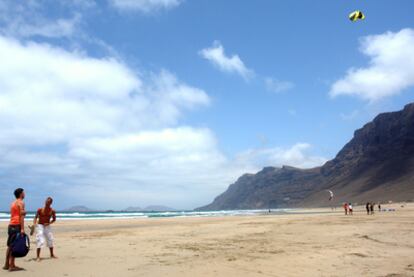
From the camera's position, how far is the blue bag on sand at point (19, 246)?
10008 millimetres

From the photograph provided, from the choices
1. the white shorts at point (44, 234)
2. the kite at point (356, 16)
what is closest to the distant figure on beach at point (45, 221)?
the white shorts at point (44, 234)

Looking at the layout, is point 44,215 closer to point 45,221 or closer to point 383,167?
point 45,221

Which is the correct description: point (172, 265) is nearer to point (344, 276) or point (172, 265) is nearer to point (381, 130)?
point (344, 276)

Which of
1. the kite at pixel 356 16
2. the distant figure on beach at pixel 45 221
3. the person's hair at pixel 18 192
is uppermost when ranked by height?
the kite at pixel 356 16

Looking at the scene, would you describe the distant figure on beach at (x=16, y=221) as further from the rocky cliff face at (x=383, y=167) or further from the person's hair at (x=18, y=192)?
the rocky cliff face at (x=383, y=167)

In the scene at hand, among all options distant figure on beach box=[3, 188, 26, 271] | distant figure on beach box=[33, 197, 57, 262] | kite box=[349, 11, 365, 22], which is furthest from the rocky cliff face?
distant figure on beach box=[3, 188, 26, 271]

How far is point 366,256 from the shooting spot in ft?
38.4

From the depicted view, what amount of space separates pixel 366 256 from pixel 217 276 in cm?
508

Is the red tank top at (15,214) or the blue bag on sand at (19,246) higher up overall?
the red tank top at (15,214)

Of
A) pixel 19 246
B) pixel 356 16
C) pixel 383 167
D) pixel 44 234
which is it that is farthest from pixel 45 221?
pixel 383 167

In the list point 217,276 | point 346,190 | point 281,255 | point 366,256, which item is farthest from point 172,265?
point 346,190

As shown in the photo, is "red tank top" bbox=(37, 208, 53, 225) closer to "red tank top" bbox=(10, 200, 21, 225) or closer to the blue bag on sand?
"red tank top" bbox=(10, 200, 21, 225)

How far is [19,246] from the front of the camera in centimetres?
1008

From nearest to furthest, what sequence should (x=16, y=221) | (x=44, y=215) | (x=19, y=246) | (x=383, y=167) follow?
1. (x=19, y=246)
2. (x=16, y=221)
3. (x=44, y=215)
4. (x=383, y=167)
